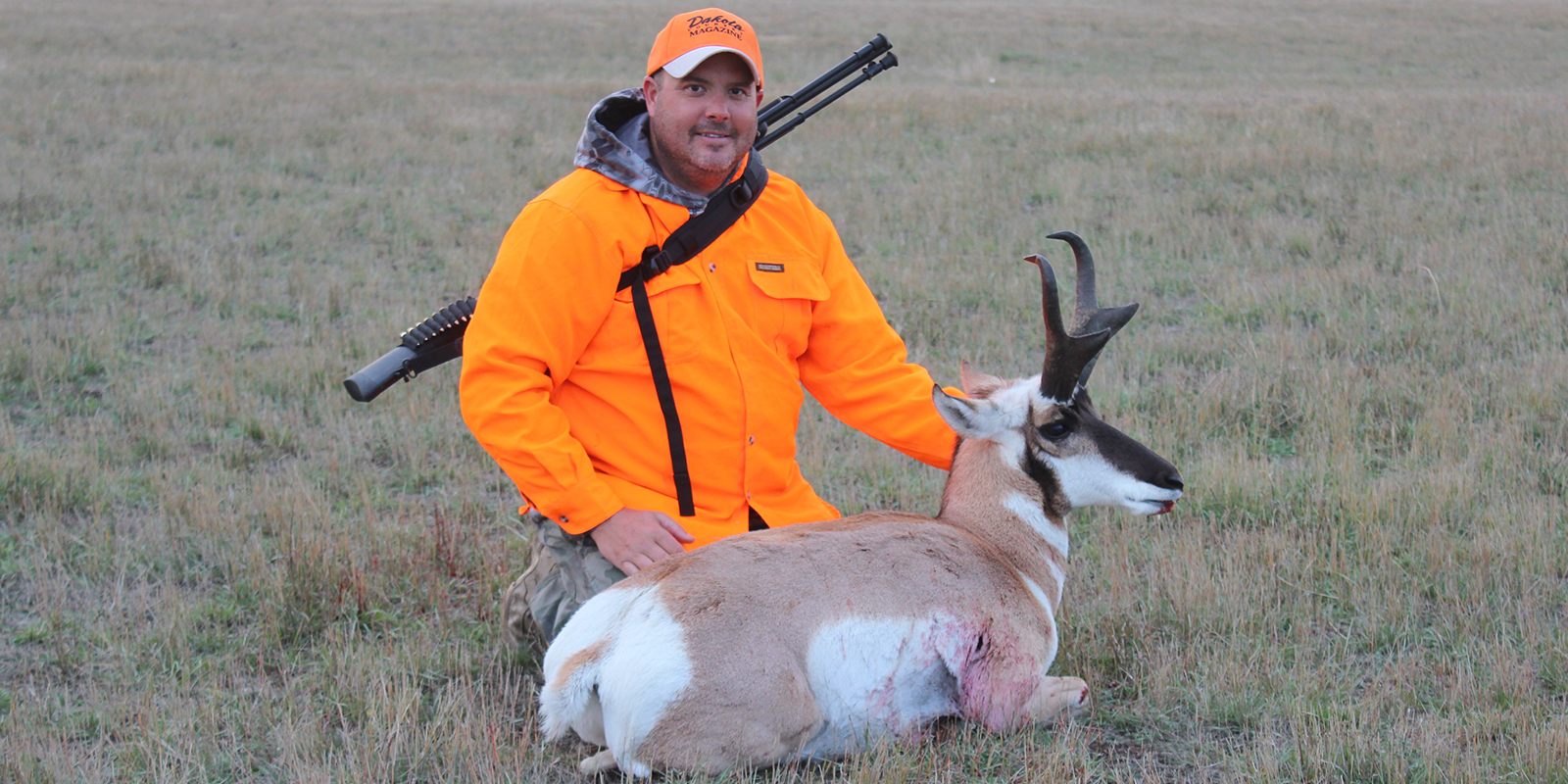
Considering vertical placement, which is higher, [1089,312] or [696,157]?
[696,157]

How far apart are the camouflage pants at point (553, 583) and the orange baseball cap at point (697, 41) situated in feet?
5.44

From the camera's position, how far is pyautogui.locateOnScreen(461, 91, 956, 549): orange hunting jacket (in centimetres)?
403

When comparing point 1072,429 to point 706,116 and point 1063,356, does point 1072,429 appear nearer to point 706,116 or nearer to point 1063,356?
point 1063,356

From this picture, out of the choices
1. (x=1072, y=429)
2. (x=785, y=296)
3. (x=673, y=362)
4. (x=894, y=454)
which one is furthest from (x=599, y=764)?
(x=894, y=454)

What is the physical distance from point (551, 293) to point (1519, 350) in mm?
6438

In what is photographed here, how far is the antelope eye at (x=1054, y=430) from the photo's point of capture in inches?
163

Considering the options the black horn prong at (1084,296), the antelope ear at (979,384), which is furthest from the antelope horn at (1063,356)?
the antelope ear at (979,384)

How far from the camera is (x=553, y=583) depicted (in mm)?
4473

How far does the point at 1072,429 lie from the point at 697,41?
181 cm

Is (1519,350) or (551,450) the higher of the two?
(551,450)

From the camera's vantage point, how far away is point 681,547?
4.08 metres

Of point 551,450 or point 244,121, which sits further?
point 244,121

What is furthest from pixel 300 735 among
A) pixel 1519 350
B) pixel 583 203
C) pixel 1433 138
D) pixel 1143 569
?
pixel 1433 138

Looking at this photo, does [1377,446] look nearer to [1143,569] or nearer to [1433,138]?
[1143,569]
